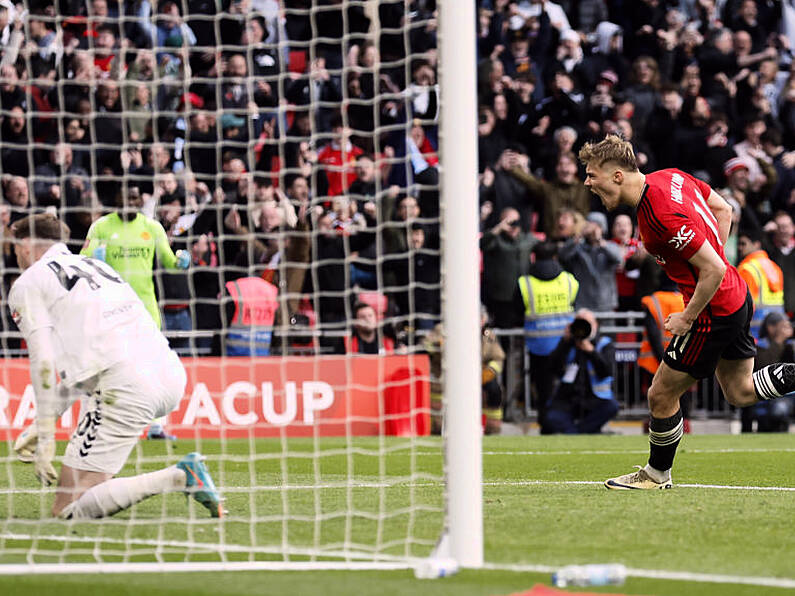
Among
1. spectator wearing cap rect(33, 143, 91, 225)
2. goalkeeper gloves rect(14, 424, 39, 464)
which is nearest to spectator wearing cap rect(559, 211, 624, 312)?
spectator wearing cap rect(33, 143, 91, 225)

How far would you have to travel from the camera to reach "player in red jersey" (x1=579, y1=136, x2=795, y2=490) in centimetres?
773

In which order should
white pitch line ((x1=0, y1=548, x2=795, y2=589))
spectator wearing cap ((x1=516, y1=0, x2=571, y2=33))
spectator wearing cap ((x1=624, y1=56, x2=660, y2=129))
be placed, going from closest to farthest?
white pitch line ((x1=0, y1=548, x2=795, y2=589)) < spectator wearing cap ((x1=624, y1=56, x2=660, y2=129)) < spectator wearing cap ((x1=516, y1=0, x2=571, y2=33))

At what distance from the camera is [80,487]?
7.14 m

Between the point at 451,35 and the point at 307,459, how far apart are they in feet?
20.5

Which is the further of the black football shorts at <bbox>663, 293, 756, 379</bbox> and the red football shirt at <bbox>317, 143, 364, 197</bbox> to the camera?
the red football shirt at <bbox>317, 143, 364, 197</bbox>

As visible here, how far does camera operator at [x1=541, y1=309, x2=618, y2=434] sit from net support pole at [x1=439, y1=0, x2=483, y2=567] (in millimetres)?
9299

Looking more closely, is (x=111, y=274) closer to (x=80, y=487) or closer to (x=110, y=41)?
(x=80, y=487)

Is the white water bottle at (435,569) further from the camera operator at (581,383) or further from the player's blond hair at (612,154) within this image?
the camera operator at (581,383)

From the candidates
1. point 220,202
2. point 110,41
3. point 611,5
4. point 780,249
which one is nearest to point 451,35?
point 220,202

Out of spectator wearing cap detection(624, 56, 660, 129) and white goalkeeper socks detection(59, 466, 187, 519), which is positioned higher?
spectator wearing cap detection(624, 56, 660, 129)

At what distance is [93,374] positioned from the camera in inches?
283

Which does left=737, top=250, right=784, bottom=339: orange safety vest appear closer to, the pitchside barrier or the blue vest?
the blue vest

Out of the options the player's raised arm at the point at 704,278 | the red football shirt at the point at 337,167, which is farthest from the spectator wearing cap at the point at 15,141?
the player's raised arm at the point at 704,278

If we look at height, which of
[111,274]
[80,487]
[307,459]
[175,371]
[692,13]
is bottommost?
[307,459]
